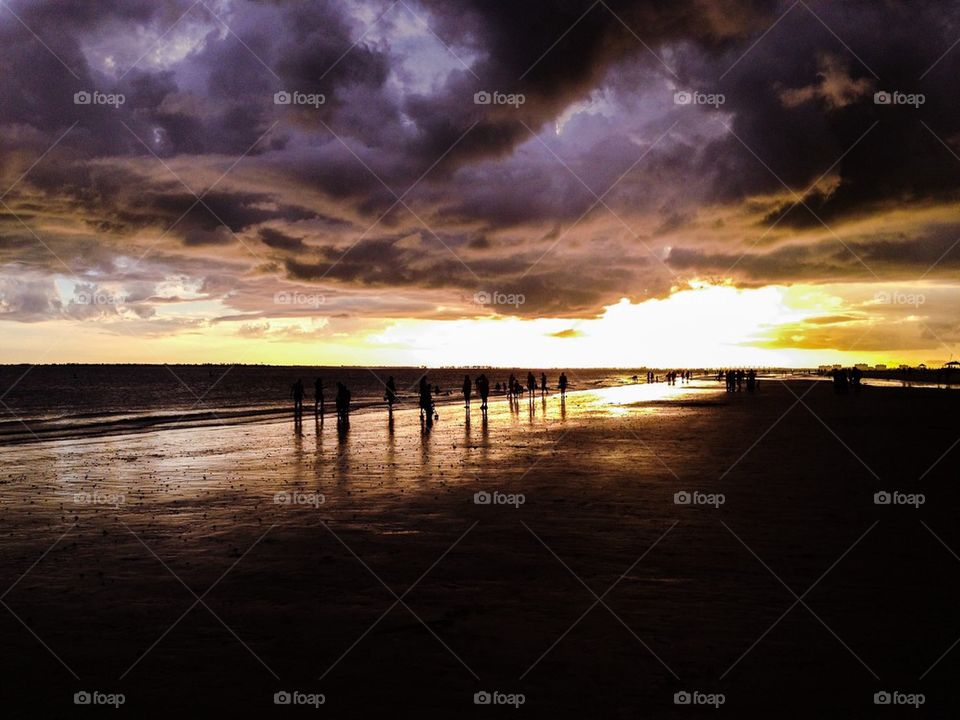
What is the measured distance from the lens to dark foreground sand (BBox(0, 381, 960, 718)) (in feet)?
20.9

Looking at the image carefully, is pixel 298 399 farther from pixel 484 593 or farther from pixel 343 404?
pixel 484 593

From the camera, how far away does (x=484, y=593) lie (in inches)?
351

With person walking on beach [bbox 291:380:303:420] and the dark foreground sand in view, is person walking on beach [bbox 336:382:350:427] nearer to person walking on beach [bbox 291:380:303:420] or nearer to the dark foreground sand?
person walking on beach [bbox 291:380:303:420]

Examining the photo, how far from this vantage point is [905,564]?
10133 millimetres

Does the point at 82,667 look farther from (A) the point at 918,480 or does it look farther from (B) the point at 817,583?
(A) the point at 918,480

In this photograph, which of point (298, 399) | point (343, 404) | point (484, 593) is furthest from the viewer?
point (298, 399)

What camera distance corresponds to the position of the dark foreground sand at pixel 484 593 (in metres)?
6.38

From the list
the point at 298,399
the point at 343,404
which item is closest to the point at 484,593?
the point at 343,404

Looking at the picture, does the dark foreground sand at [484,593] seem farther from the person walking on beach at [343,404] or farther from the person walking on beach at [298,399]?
the person walking on beach at [298,399]

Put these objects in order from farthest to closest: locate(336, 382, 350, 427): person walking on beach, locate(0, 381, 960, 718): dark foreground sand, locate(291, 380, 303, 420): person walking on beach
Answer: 1. locate(291, 380, 303, 420): person walking on beach
2. locate(336, 382, 350, 427): person walking on beach
3. locate(0, 381, 960, 718): dark foreground sand

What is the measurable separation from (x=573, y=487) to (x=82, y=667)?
11.8m

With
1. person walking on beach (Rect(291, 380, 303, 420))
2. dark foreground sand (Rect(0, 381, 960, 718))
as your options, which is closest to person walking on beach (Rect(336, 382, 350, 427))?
person walking on beach (Rect(291, 380, 303, 420))

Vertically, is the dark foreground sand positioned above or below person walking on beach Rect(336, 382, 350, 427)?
below

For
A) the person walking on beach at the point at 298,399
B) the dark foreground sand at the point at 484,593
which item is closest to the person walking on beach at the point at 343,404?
the person walking on beach at the point at 298,399
